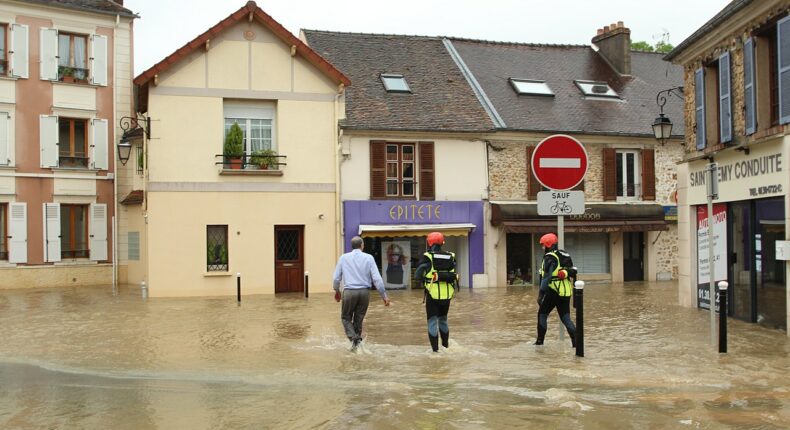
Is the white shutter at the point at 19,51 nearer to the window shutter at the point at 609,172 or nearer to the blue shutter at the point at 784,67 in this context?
the window shutter at the point at 609,172

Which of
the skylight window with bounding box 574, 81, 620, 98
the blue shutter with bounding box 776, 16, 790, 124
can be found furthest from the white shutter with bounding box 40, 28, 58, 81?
the blue shutter with bounding box 776, 16, 790, 124

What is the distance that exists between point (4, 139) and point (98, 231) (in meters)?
4.05

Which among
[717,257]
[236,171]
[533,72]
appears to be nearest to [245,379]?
[717,257]

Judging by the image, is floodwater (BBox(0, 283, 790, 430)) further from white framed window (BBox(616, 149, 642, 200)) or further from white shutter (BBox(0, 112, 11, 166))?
white shutter (BBox(0, 112, 11, 166))

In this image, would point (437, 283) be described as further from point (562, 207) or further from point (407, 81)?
point (407, 81)

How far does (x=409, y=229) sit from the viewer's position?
22219 millimetres

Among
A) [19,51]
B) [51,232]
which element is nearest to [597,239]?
[51,232]

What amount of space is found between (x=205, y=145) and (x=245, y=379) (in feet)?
43.2

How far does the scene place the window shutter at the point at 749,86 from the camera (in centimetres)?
1229

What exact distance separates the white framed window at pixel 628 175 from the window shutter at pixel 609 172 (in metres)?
0.46

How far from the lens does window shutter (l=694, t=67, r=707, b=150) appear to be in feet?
47.6

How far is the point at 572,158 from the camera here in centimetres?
957

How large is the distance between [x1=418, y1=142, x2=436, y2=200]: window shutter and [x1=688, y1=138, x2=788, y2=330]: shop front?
921 centimetres

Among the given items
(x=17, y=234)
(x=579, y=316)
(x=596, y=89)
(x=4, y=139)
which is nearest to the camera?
(x=579, y=316)
